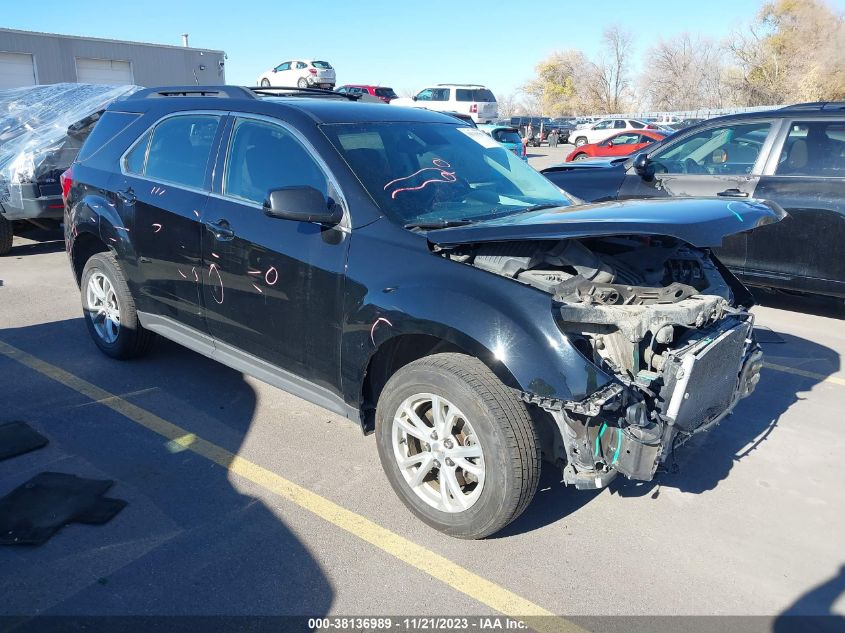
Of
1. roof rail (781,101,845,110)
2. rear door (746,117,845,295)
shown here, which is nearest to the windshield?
rear door (746,117,845,295)

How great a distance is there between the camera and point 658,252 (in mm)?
3748

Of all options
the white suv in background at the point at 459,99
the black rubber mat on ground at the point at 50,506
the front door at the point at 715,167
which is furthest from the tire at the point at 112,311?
the white suv in background at the point at 459,99

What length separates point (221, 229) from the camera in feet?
13.0

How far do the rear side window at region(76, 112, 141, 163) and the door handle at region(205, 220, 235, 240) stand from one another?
154 centimetres

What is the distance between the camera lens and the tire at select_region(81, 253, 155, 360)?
16.2 ft

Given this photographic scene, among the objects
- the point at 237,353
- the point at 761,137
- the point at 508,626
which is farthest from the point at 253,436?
the point at 761,137

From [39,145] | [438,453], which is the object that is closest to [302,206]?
[438,453]

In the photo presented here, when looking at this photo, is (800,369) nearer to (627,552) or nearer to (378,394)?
(627,552)

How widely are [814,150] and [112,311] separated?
20.3ft

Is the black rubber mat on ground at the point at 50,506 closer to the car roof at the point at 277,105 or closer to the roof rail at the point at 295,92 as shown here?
the car roof at the point at 277,105

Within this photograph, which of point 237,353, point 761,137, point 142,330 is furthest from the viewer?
point 761,137

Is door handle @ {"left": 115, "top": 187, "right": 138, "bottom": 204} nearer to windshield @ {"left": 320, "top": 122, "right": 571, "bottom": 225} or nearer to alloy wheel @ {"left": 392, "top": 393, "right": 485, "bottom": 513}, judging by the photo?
windshield @ {"left": 320, "top": 122, "right": 571, "bottom": 225}

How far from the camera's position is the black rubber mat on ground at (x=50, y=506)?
318cm

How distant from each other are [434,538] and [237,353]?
1686mm
